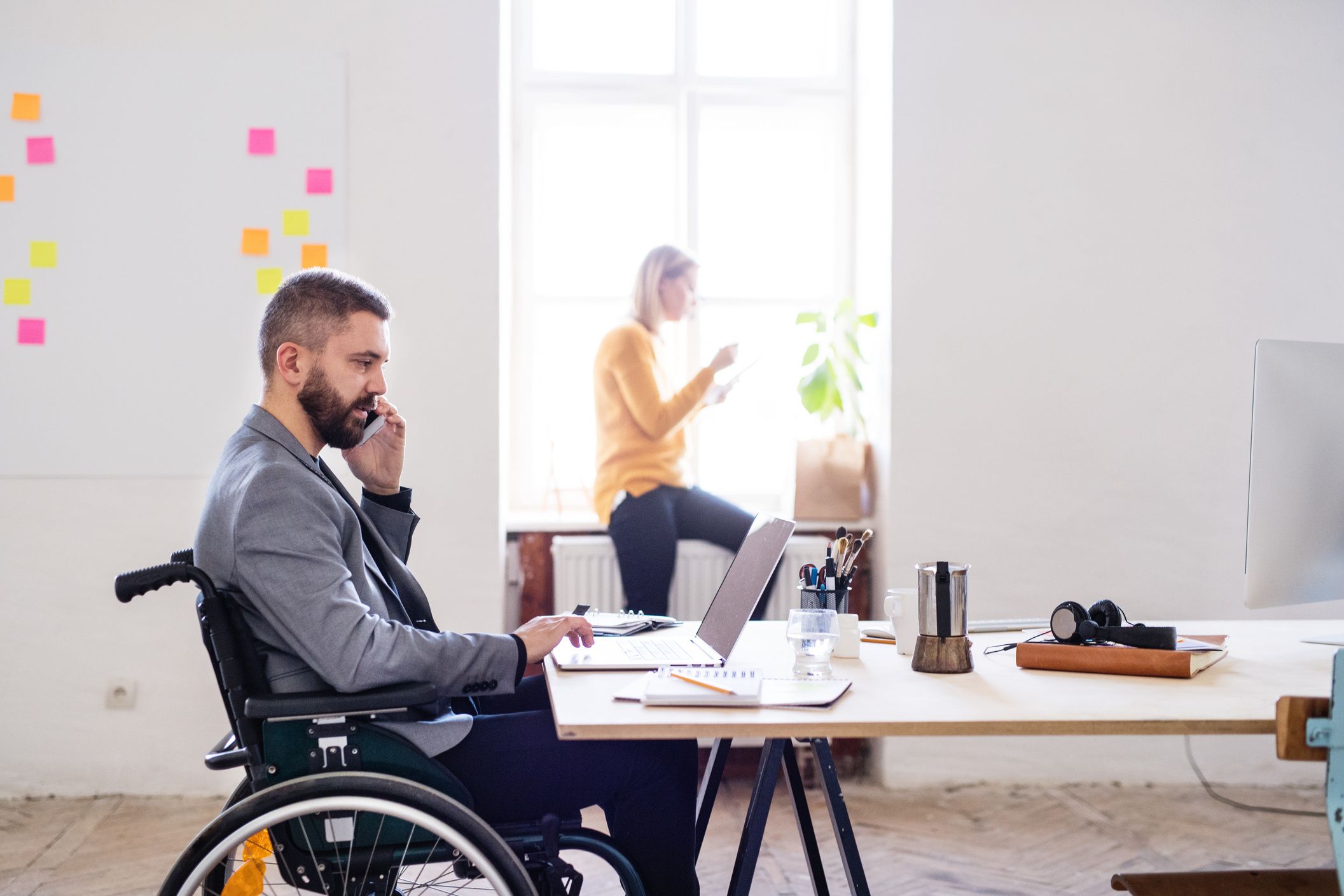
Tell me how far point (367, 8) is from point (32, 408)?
1567 millimetres

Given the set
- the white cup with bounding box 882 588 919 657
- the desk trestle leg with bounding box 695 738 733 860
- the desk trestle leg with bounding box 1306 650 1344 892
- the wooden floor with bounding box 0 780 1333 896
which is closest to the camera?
the desk trestle leg with bounding box 1306 650 1344 892

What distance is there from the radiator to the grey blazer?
1.63 metres

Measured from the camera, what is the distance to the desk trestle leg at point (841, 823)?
1.41 metres

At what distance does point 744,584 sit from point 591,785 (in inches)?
16.1

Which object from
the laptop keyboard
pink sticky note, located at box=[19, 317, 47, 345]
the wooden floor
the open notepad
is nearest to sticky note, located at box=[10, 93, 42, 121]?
pink sticky note, located at box=[19, 317, 47, 345]

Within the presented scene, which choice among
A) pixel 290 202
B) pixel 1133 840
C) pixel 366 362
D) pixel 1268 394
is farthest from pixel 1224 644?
pixel 290 202

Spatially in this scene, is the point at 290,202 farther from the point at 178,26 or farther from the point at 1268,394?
the point at 1268,394

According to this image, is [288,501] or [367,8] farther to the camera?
[367,8]

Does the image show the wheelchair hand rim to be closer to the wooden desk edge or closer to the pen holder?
the wooden desk edge

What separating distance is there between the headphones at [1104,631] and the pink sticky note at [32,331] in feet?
9.49

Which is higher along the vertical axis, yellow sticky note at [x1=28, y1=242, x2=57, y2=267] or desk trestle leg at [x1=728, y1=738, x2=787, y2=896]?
yellow sticky note at [x1=28, y1=242, x2=57, y2=267]

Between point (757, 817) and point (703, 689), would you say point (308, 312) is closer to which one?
point (703, 689)

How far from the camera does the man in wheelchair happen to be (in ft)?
4.37

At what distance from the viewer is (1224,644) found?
1654 mm
